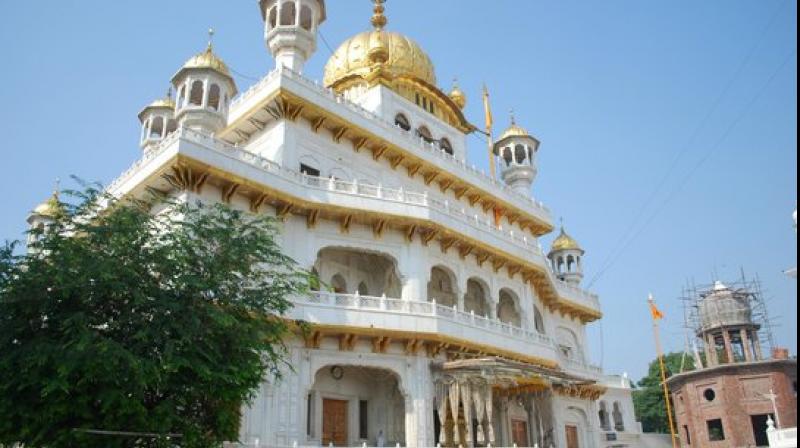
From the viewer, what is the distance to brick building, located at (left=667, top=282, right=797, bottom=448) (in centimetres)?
3734

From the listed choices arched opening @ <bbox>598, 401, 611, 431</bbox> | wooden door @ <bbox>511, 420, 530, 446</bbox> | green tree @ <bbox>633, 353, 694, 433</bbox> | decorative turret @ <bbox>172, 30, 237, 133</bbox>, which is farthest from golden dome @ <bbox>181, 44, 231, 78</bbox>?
green tree @ <bbox>633, 353, 694, 433</bbox>

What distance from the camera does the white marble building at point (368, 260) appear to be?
67.7ft

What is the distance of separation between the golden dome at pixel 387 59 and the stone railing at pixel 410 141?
17.1 feet

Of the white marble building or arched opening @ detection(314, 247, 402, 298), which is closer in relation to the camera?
the white marble building

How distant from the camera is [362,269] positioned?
2530cm

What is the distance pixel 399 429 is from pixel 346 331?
433 centimetres

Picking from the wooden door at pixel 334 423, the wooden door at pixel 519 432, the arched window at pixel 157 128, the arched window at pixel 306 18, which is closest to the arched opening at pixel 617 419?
the wooden door at pixel 519 432

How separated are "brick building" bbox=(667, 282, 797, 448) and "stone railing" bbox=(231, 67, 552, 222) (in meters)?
14.9

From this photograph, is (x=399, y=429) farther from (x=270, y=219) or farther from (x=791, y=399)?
(x=791, y=399)

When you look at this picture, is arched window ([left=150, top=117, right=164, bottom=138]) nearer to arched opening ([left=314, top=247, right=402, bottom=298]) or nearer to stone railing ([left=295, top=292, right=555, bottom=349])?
arched opening ([left=314, top=247, right=402, bottom=298])

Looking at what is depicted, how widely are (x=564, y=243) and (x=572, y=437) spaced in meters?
12.4

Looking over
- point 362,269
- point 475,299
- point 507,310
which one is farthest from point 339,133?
point 507,310

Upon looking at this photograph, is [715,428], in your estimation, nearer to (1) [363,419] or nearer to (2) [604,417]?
(2) [604,417]

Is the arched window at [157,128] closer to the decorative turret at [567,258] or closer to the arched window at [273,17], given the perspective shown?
the arched window at [273,17]
